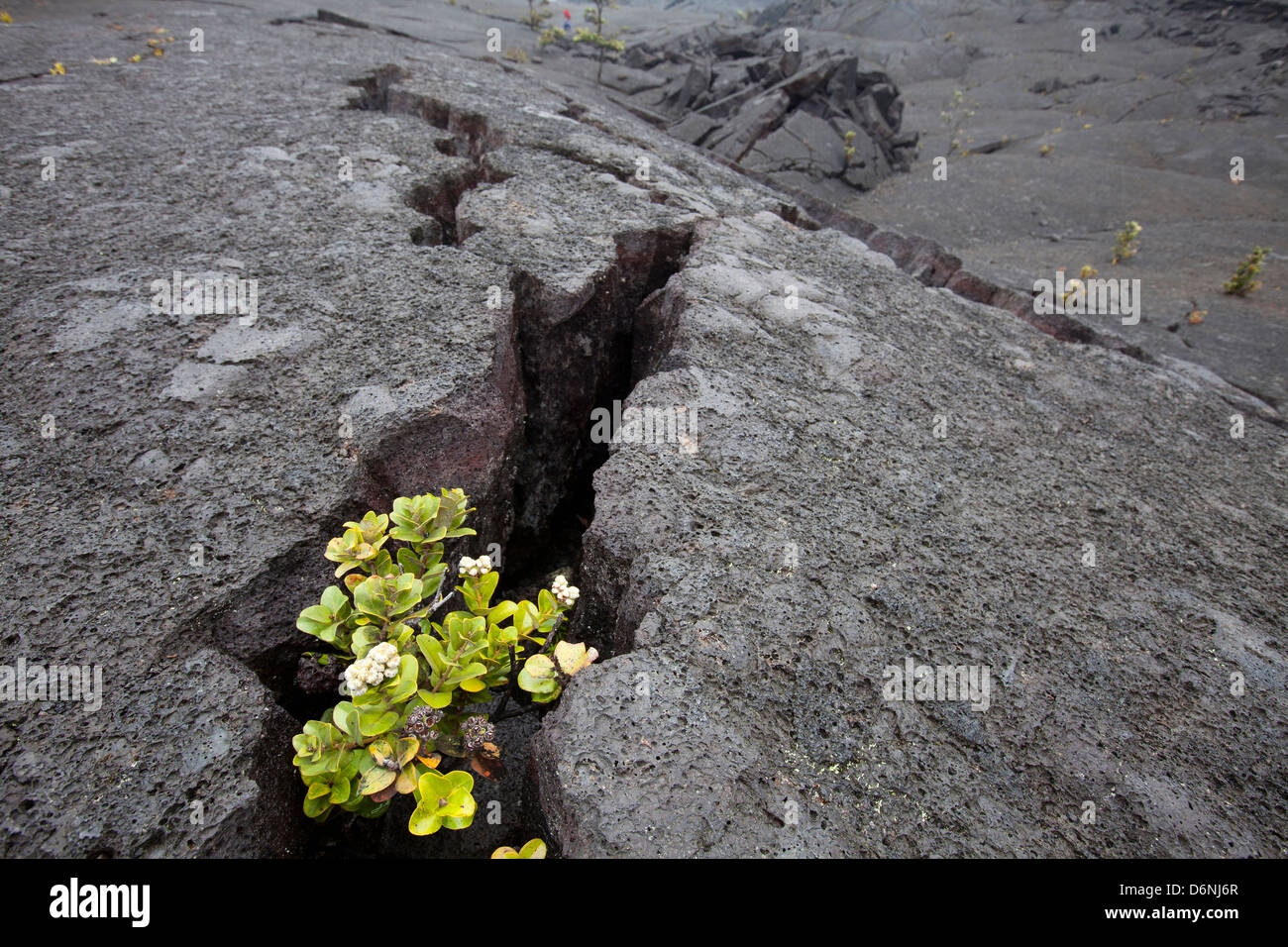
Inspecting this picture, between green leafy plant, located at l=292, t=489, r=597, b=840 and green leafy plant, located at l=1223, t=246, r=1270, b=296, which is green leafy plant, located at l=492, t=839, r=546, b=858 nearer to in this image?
green leafy plant, located at l=292, t=489, r=597, b=840

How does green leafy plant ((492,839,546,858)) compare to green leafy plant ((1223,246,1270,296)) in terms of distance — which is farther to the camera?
green leafy plant ((1223,246,1270,296))

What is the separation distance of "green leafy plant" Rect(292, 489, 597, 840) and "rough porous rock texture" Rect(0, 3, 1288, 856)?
11cm

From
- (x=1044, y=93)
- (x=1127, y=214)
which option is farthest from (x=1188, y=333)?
(x=1044, y=93)

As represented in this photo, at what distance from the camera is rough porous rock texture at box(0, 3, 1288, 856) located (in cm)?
108

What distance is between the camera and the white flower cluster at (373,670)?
40.6 inches

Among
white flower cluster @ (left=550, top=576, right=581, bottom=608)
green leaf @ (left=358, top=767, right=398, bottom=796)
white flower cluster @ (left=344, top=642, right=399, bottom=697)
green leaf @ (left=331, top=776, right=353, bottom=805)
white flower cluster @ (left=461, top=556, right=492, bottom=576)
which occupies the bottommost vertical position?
green leaf @ (left=331, top=776, right=353, bottom=805)

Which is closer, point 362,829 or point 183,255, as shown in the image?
point 362,829

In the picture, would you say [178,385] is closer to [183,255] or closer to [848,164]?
[183,255]

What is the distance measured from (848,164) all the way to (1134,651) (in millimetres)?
10815

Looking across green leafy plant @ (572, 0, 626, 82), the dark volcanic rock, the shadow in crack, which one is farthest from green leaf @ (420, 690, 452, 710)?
green leafy plant @ (572, 0, 626, 82)

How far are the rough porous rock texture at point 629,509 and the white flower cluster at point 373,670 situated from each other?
23 cm

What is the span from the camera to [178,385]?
1.63 metres

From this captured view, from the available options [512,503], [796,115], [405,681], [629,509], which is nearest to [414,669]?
[405,681]

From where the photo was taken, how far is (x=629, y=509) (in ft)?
4.90
